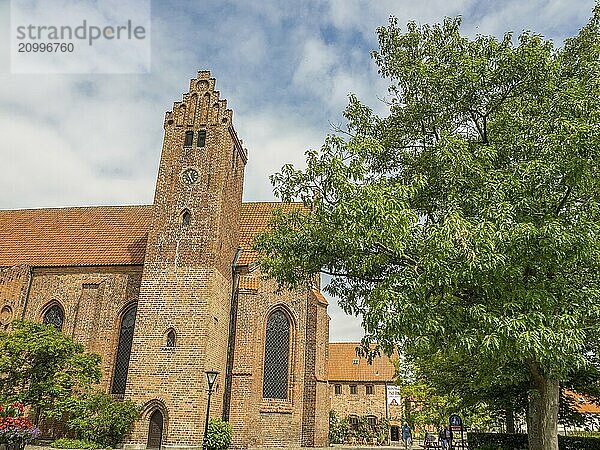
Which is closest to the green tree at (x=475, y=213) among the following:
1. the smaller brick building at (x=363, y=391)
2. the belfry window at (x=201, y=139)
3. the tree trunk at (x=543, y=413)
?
the tree trunk at (x=543, y=413)

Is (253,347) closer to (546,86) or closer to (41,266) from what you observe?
(41,266)

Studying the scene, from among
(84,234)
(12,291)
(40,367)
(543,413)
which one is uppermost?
(84,234)

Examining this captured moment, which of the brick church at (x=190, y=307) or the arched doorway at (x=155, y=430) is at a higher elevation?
the brick church at (x=190, y=307)

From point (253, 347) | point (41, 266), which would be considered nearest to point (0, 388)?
point (41, 266)

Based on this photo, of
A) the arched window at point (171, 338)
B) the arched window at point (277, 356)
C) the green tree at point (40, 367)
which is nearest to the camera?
the green tree at point (40, 367)

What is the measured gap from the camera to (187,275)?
2408 cm

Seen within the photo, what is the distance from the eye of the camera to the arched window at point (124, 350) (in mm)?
24953

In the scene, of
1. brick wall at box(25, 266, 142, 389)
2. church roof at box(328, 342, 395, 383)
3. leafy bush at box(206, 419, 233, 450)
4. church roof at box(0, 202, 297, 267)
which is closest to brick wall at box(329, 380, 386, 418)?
church roof at box(328, 342, 395, 383)

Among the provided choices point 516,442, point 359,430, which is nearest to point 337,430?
point 359,430

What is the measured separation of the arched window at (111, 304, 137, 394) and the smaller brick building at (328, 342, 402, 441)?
27146mm

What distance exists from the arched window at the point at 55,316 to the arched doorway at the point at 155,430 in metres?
8.01

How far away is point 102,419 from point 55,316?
7.98 m

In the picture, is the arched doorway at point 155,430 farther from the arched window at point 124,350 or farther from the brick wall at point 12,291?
the brick wall at point 12,291

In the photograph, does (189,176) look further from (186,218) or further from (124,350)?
(124,350)
